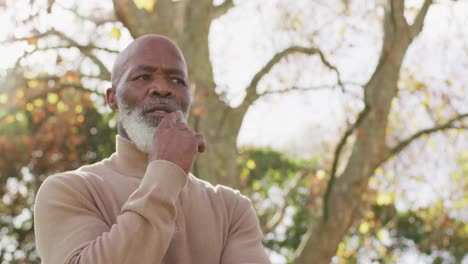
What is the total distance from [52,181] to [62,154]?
34.2ft

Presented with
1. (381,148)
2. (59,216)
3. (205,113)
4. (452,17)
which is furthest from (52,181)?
(452,17)

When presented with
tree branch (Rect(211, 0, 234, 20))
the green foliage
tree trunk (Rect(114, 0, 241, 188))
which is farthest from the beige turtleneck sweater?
the green foliage

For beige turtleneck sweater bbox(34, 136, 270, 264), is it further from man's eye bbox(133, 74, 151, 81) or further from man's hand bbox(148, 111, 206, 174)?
man's eye bbox(133, 74, 151, 81)

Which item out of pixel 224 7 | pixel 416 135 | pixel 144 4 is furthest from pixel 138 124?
pixel 416 135

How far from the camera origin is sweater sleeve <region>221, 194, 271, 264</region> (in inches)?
104

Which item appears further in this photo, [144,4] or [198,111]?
[198,111]

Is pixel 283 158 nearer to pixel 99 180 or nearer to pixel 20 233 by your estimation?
pixel 20 233

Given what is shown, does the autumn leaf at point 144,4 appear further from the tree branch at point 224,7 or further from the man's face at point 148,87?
the man's face at point 148,87

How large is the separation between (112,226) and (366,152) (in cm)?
626

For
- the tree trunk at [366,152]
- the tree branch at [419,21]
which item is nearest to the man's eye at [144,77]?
the tree trunk at [366,152]

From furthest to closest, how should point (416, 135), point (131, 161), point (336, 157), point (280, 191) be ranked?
point (280, 191)
point (416, 135)
point (336, 157)
point (131, 161)

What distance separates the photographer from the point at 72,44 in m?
7.96

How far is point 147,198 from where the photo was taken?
90.2 inches

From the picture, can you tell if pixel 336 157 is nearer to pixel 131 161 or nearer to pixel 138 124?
pixel 131 161
